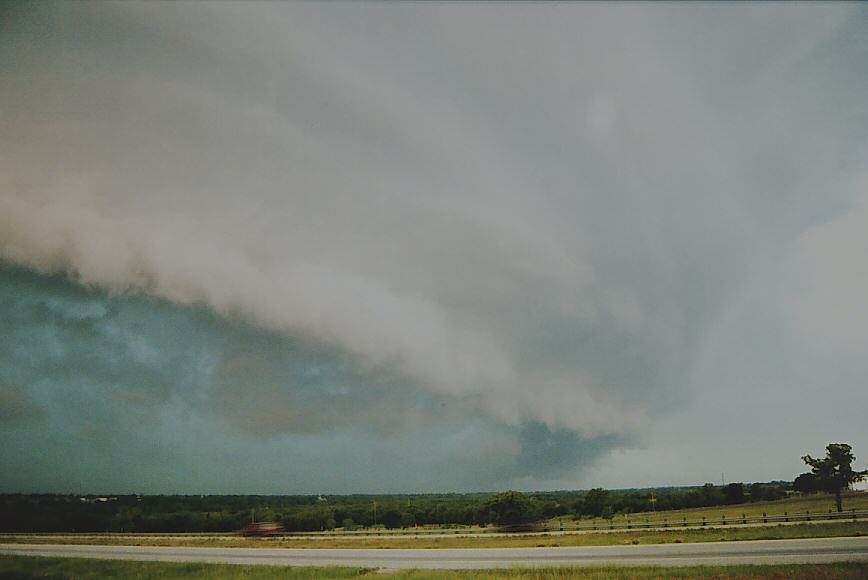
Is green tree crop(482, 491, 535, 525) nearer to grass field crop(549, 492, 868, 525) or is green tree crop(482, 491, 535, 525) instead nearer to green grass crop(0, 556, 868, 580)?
grass field crop(549, 492, 868, 525)

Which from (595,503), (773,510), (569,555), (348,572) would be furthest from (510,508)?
(348,572)

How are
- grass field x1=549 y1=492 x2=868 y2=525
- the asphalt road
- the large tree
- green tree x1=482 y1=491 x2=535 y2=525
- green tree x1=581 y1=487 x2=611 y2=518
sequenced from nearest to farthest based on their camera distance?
the asphalt road, the large tree, grass field x1=549 y1=492 x2=868 y2=525, green tree x1=482 y1=491 x2=535 y2=525, green tree x1=581 y1=487 x2=611 y2=518

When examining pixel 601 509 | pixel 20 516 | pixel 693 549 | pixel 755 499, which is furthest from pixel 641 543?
pixel 20 516

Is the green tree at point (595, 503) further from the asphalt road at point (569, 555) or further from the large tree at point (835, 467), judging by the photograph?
the asphalt road at point (569, 555)

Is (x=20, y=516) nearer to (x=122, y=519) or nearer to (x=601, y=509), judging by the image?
(x=122, y=519)

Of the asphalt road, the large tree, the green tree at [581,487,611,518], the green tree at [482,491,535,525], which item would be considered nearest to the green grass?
the asphalt road

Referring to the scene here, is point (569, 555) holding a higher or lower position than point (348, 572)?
higher

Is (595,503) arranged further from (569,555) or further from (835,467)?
(569,555)
